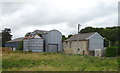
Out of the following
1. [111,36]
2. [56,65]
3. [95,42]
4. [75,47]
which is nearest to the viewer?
[56,65]

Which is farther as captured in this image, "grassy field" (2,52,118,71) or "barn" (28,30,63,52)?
"barn" (28,30,63,52)

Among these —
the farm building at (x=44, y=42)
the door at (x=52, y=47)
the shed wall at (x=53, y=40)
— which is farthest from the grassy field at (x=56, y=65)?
the door at (x=52, y=47)

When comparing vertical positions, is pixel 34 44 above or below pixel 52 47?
above

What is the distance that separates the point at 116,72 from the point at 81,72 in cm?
141

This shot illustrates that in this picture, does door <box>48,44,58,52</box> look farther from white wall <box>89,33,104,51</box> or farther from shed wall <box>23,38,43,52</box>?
white wall <box>89,33,104,51</box>

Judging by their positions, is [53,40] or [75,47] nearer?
[75,47]

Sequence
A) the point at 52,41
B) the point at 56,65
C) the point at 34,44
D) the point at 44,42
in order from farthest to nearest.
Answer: the point at 52,41 < the point at 44,42 < the point at 34,44 < the point at 56,65

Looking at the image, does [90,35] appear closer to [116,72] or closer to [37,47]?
[37,47]

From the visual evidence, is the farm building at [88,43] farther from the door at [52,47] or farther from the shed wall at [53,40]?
the door at [52,47]

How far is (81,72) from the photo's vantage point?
23.4 feet

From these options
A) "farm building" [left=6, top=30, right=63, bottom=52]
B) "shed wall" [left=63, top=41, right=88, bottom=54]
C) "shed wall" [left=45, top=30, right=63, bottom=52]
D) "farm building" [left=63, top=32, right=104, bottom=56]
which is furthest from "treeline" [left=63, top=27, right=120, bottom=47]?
"farm building" [left=6, top=30, right=63, bottom=52]

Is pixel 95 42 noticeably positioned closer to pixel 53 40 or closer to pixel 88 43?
pixel 88 43

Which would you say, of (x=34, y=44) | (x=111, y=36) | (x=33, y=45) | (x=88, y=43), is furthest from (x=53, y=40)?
(x=111, y=36)

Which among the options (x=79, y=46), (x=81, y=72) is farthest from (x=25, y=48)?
(x=81, y=72)
